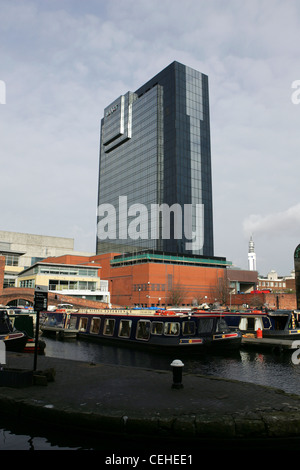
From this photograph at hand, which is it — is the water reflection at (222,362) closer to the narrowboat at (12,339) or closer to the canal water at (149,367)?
the canal water at (149,367)

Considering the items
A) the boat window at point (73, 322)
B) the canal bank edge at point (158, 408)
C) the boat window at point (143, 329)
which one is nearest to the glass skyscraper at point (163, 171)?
the boat window at point (73, 322)

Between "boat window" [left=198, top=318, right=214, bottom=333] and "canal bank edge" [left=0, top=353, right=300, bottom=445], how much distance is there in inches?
590

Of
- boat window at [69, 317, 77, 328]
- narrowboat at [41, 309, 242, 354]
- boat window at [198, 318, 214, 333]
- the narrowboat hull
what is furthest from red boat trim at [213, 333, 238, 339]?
boat window at [69, 317, 77, 328]

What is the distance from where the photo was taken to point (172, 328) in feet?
91.7

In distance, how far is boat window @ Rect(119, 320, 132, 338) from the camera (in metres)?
31.9

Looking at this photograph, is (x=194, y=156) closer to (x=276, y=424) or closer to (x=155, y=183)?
(x=155, y=183)

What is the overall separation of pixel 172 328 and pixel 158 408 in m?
18.9

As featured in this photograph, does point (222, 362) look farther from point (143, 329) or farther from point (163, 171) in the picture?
point (163, 171)

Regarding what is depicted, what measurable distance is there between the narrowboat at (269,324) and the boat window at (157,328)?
8702 mm

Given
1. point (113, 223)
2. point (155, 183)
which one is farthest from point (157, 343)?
point (113, 223)

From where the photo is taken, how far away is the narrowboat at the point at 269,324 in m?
32.7

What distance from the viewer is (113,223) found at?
488ft

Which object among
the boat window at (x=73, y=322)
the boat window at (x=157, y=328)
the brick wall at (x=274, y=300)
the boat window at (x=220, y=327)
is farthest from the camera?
the brick wall at (x=274, y=300)

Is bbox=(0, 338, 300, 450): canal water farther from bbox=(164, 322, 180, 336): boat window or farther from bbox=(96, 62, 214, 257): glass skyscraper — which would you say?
bbox=(96, 62, 214, 257): glass skyscraper
